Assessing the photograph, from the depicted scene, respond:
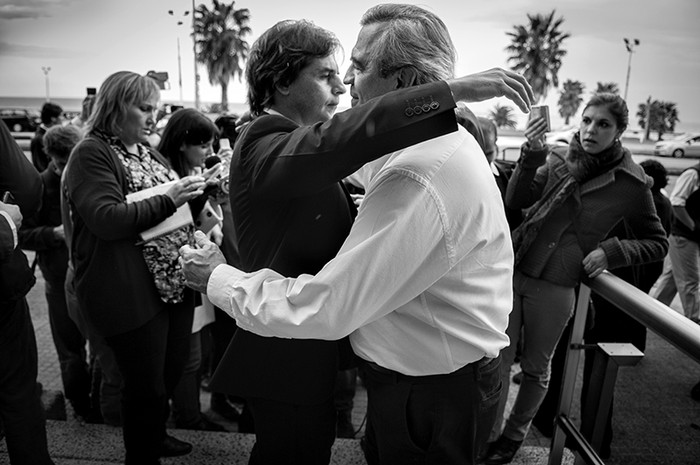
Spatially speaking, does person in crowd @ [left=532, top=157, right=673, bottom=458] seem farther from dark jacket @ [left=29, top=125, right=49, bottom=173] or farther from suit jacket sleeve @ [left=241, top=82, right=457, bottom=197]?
dark jacket @ [left=29, top=125, right=49, bottom=173]

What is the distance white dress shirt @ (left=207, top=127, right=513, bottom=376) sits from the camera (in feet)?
3.91

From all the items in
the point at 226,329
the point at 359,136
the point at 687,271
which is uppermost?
the point at 359,136

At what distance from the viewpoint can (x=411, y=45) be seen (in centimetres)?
128

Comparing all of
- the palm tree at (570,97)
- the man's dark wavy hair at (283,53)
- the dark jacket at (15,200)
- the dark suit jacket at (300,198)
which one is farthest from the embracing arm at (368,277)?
the palm tree at (570,97)

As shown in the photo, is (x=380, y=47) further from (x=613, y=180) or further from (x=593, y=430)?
(x=613, y=180)

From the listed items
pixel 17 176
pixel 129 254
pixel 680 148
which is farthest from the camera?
pixel 680 148

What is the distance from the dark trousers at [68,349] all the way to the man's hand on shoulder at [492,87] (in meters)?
3.07

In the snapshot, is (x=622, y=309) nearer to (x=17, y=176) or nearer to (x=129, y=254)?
(x=129, y=254)

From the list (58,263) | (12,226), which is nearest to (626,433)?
(12,226)

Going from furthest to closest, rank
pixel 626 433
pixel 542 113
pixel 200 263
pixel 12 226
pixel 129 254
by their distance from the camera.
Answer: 1. pixel 626 433
2. pixel 542 113
3. pixel 129 254
4. pixel 12 226
5. pixel 200 263

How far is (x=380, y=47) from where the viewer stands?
1.29m

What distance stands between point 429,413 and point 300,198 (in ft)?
2.16

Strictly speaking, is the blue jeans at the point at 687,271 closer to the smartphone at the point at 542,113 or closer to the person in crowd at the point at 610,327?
the person in crowd at the point at 610,327

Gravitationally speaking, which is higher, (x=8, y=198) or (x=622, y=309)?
(x=8, y=198)
